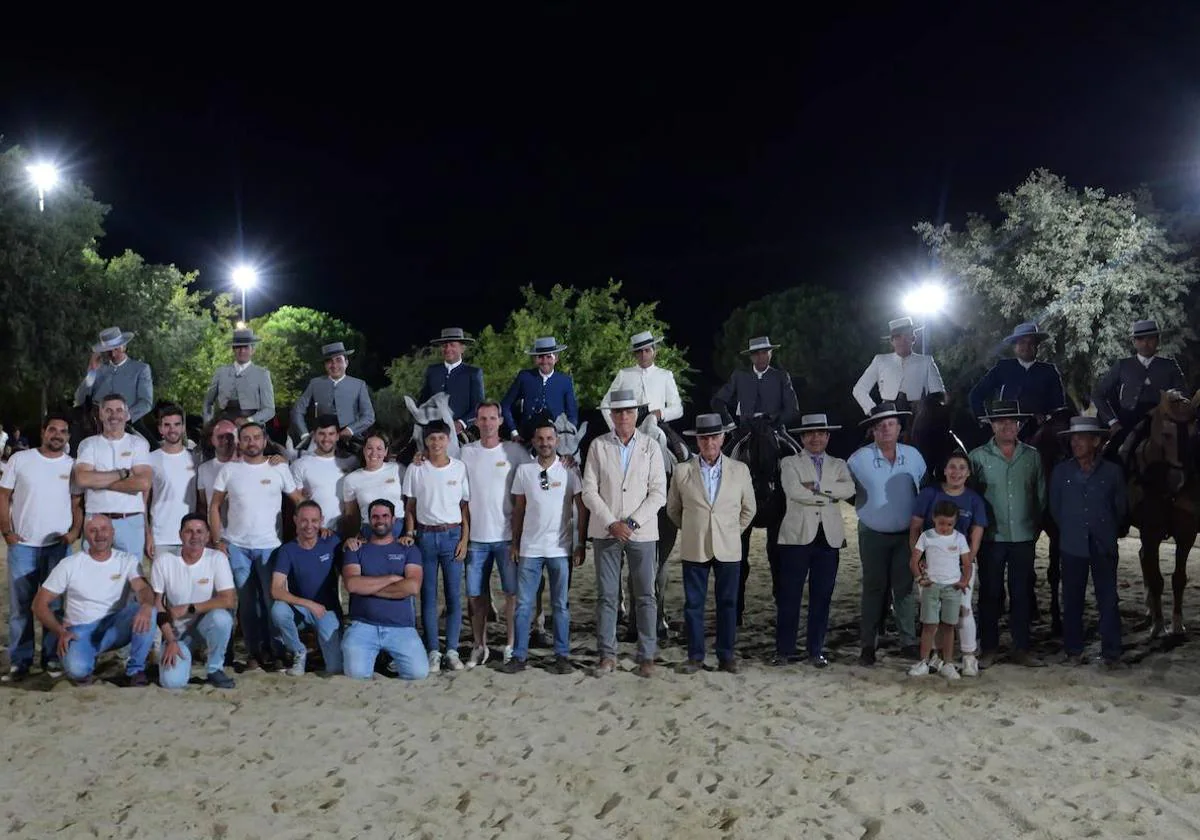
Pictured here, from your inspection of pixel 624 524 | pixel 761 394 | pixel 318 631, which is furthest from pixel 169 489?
pixel 761 394

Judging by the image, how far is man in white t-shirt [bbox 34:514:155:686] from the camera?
273 inches

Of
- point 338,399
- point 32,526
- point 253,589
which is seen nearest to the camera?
point 32,526

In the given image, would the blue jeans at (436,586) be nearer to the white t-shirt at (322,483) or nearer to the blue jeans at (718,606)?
the white t-shirt at (322,483)

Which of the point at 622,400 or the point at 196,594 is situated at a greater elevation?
the point at 622,400

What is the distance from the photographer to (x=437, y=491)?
754cm

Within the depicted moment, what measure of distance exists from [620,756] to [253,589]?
3.31 meters

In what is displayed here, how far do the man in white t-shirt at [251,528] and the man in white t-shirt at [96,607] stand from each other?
0.64 meters

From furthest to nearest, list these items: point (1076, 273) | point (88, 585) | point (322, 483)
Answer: point (1076, 273) < point (322, 483) < point (88, 585)

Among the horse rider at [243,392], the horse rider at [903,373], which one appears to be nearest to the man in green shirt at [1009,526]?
the horse rider at [903,373]

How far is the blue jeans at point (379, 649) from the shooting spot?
282 inches

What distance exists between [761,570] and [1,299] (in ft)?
77.7

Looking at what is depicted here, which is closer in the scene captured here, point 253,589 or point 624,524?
point 624,524

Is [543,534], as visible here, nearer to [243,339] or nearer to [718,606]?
[718,606]

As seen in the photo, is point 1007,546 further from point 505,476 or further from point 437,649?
point 437,649
